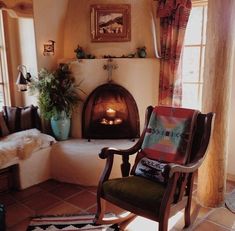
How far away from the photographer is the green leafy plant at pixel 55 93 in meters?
3.20

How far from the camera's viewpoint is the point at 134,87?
3.31 meters

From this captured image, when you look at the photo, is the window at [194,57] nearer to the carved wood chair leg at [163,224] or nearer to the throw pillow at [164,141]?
the throw pillow at [164,141]

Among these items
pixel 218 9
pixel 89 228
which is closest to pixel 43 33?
pixel 218 9

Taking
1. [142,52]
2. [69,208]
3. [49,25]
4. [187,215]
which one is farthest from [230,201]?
[49,25]

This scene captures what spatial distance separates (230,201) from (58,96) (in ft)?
7.45

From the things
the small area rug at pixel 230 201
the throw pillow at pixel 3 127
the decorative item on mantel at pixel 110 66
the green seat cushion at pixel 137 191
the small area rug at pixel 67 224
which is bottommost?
the small area rug at pixel 67 224

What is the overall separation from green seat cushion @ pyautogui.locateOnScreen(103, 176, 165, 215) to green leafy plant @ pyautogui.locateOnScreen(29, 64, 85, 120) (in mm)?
1417

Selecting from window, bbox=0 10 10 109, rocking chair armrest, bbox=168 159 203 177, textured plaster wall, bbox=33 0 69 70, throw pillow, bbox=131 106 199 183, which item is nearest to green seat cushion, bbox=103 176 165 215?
throw pillow, bbox=131 106 199 183

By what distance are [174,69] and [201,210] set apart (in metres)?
1.61

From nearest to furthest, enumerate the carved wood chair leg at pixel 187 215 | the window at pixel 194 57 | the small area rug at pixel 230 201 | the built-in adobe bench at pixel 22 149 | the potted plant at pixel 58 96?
the carved wood chair leg at pixel 187 215 → the small area rug at pixel 230 201 → the built-in adobe bench at pixel 22 149 → the window at pixel 194 57 → the potted plant at pixel 58 96

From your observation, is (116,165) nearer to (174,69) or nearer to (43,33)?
(174,69)

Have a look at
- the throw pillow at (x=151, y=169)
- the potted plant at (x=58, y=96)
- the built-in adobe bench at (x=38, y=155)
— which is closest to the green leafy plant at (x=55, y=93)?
the potted plant at (x=58, y=96)

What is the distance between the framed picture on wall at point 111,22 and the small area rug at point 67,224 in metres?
2.15

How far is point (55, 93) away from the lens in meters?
3.21
